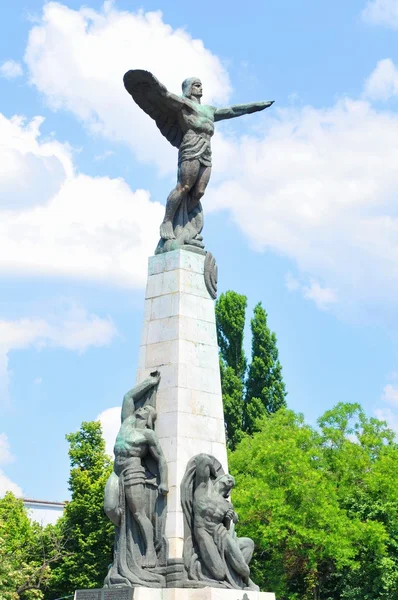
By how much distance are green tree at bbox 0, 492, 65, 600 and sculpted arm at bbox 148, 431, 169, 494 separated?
17278 millimetres

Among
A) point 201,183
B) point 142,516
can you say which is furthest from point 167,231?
point 142,516

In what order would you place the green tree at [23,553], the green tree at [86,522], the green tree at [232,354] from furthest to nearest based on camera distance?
1. the green tree at [232,354]
2. the green tree at [86,522]
3. the green tree at [23,553]

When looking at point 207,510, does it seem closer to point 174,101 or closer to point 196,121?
point 196,121

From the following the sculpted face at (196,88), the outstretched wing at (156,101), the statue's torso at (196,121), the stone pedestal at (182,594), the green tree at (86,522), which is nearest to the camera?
the stone pedestal at (182,594)

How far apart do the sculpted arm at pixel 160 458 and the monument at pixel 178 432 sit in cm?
2

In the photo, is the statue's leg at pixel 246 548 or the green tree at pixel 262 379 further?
the green tree at pixel 262 379

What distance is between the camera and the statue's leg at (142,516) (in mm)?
13852

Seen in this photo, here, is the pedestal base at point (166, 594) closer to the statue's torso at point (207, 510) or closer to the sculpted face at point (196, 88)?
the statue's torso at point (207, 510)

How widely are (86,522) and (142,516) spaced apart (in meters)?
23.4

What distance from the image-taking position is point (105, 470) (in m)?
38.2

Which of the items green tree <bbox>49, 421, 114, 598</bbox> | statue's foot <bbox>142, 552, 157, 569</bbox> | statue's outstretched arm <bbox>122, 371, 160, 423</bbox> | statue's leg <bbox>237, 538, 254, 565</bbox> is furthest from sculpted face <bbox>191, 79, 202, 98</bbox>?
green tree <bbox>49, 421, 114, 598</bbox>

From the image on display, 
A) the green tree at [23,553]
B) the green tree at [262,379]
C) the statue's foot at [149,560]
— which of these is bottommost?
the statue's foot at [149,560]

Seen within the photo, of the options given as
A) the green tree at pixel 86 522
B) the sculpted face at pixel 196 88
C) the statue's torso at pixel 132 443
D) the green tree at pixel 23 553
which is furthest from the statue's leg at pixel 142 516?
the green tree at pixel 86 522

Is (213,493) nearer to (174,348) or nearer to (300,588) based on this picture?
(174,348)
